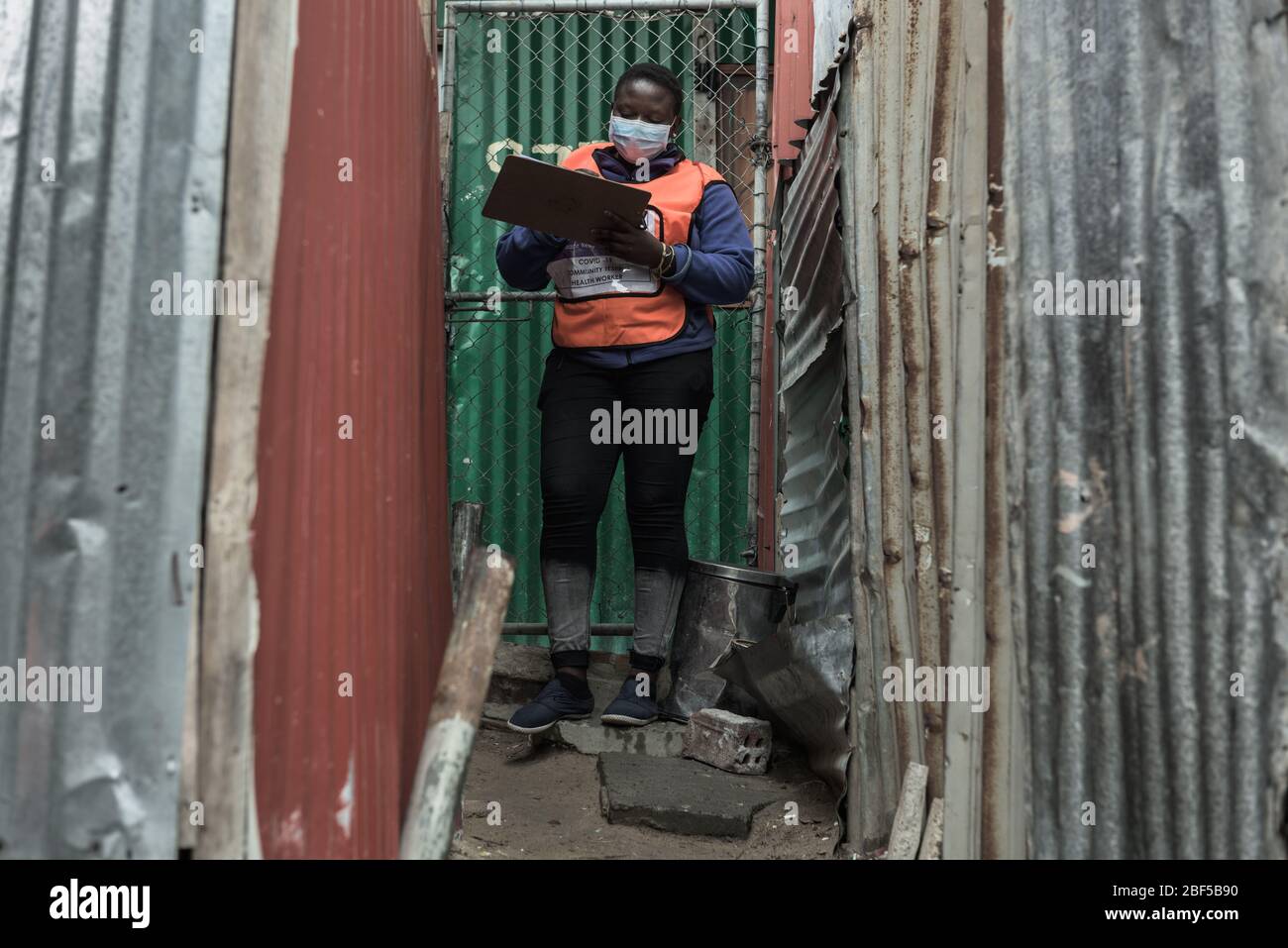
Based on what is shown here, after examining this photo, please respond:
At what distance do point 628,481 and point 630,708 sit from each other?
735 millimetres

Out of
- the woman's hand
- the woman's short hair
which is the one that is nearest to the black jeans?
the woman's hand

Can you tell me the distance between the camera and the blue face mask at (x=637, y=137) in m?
3.61

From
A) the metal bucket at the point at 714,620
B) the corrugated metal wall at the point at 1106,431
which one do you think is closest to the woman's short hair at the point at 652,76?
the corrugated metal wall at the point at 1106,431

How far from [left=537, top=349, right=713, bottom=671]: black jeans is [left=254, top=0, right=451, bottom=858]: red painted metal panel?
2.24 ft

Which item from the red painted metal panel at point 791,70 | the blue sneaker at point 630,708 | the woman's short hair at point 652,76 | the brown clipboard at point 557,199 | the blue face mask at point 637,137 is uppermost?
the red painted metal panel at point 791,70

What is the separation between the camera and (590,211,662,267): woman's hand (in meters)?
3.26

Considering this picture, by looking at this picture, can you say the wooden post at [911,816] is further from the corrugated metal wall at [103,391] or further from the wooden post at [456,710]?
the corrugated metal wall at [103,391]

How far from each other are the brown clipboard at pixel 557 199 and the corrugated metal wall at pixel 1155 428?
1333mm

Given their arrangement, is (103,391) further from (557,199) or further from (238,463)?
(557,199)

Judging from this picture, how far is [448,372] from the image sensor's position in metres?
4.57

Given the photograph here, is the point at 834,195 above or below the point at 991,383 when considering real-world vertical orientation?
above

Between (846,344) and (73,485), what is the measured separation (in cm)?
188
